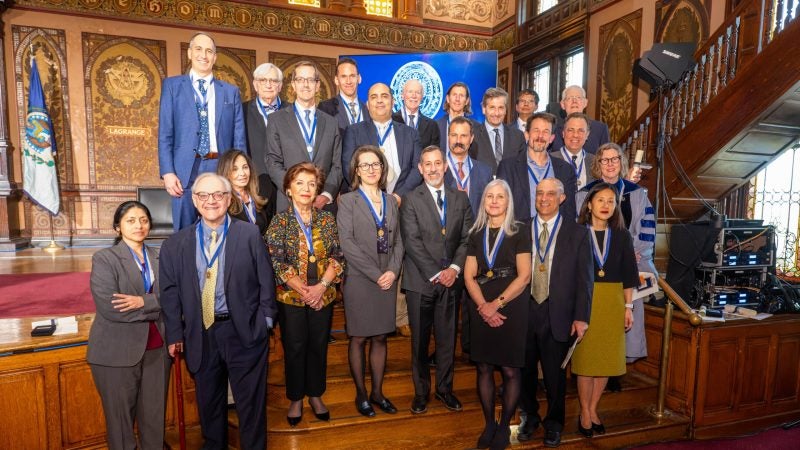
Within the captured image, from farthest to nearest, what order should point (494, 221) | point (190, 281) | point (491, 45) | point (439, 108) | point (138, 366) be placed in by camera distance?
point (491, 45)
point (439, 108)
point (494, 221)
point (138, 366)
point (190, 281)

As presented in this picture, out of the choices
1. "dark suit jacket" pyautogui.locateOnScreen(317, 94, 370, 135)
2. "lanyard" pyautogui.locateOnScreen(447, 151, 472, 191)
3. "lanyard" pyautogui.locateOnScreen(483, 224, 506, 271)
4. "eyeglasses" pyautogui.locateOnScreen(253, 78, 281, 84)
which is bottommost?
"lanyard" pyautogui.locateOnScreen(483, 224, 506, 271)

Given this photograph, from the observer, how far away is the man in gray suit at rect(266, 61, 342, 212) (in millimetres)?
2977

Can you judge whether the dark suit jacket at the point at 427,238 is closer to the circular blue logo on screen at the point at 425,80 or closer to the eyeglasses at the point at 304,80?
the eyeglasses at the point at 304,80

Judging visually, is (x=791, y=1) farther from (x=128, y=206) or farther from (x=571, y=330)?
(x=128, y=206)

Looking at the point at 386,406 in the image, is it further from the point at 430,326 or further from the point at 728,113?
the point at 728,113

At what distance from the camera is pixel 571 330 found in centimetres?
270

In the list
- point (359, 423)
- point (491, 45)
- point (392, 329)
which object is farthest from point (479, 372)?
point (491, 45)

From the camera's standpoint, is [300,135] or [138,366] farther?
[300,135]

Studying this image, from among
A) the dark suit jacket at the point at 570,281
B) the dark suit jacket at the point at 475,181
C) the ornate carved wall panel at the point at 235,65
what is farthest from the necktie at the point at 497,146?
the ornate carved wall panel at the point at 235,65

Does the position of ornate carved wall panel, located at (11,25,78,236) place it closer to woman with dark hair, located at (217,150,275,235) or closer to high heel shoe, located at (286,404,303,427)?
woman with dark hair, located at (217,150,275,235)

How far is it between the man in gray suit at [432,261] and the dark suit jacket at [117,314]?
4.69ft

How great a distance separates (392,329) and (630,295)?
1530mm

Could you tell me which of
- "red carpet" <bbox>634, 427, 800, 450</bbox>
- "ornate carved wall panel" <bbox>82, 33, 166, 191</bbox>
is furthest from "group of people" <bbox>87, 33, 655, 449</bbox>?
"ornate carved wall panel" <bbox>82, 33, 166, 191</bbox>

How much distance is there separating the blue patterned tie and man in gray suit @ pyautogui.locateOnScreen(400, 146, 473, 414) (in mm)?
1291
